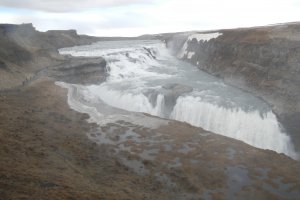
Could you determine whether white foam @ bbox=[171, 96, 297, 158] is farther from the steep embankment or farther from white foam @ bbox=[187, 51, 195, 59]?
white foam @ bbox=[187, 51, 195, 59]

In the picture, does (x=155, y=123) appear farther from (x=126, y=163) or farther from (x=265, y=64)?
(x=265, y=64)

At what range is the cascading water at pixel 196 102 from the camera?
26969 millimetres

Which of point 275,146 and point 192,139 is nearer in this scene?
point 192,139

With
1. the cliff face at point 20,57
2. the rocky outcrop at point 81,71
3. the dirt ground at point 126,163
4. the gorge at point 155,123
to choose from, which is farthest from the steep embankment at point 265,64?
the cliff face at point 20,57

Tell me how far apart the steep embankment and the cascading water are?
1.13 meters

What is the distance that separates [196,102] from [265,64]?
33.2 ft

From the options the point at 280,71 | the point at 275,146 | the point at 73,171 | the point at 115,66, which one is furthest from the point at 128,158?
the point at 115,66

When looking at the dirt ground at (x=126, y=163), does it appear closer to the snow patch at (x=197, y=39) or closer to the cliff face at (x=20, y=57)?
the cliff face at (x=20, y=57)

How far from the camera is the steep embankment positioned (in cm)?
2962

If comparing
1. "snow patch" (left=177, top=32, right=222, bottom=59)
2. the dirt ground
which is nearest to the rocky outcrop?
the dirt ground

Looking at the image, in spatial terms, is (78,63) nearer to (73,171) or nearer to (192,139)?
(192,139)

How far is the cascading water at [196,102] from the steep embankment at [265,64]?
1.13m

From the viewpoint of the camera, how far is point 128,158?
2020cm

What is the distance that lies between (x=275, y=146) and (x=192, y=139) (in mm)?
7258
